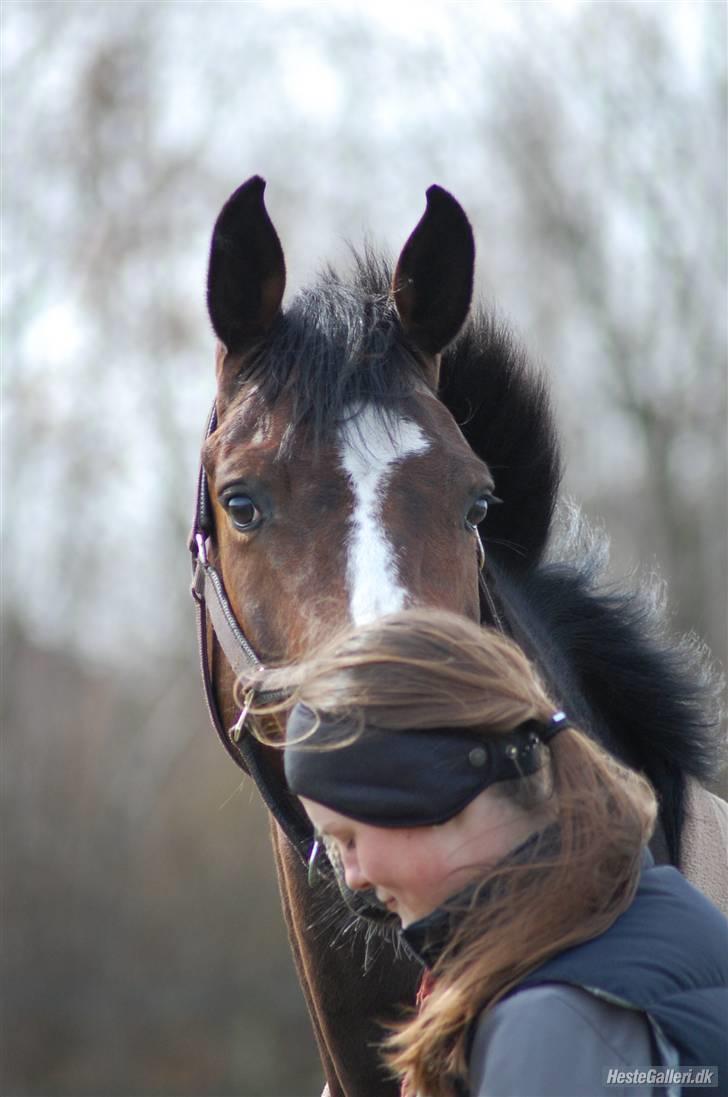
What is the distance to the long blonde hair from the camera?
1659mm

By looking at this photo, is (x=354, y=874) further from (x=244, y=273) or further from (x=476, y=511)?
(x=244, y=273)

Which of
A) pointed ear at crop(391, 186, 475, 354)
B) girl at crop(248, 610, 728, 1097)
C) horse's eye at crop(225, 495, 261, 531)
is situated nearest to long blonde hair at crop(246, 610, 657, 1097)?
girl at crop(248, 610, 728, 1097)

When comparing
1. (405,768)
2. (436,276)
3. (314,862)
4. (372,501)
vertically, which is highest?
(436,276)

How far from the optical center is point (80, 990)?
13.4 metres

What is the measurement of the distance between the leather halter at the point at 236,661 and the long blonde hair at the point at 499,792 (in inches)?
27.4

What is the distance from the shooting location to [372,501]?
98.0 inches

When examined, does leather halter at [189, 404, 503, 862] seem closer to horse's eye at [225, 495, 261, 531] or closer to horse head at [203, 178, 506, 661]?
horse head at [203, 178, 506, 661]

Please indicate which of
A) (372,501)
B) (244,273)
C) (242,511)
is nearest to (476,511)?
(372,501)

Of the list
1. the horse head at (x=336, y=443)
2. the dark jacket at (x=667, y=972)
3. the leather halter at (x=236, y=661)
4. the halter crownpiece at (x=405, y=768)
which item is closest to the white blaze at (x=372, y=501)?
the horse head at (x=336, y=443)

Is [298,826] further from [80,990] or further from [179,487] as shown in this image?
[179,487]

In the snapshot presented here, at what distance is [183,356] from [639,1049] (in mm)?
14347

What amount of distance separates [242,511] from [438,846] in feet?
3.54

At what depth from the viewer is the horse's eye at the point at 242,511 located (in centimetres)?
263

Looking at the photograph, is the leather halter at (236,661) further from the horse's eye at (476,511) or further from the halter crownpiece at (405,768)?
the halter crownpiece at (405,768)
